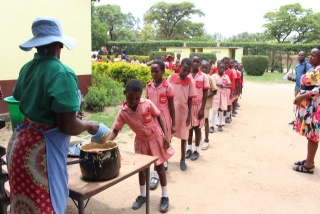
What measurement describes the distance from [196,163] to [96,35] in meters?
34.0

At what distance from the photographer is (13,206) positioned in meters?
1.79

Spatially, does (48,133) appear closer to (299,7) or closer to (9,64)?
(9,64)

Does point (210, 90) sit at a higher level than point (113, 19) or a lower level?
lower

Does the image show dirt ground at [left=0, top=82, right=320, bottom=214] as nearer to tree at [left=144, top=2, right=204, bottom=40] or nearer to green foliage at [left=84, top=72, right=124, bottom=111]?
green foliage at [left=84, top=72, right=124, bottom=111]

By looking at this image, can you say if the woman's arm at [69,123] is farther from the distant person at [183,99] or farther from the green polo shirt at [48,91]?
the distant person at [183,99]

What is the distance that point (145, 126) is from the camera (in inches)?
116

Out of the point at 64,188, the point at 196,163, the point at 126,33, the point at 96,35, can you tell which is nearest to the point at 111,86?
the point at 196,163

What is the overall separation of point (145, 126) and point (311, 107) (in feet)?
8.53

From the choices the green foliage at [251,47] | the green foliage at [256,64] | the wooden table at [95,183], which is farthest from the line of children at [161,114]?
the green foliage at [251,47]

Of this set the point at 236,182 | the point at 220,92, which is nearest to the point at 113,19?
Answer: the point at 220,92

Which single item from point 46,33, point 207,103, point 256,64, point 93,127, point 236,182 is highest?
point 46,33

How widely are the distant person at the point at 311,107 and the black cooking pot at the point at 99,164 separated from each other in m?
3.13

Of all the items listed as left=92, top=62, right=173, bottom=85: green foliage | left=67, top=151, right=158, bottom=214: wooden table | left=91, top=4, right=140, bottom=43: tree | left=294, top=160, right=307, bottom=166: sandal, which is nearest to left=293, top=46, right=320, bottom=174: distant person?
left=294, top=160, right=307, bottom=166: sandal

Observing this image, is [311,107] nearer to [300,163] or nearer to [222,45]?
[300,163]
